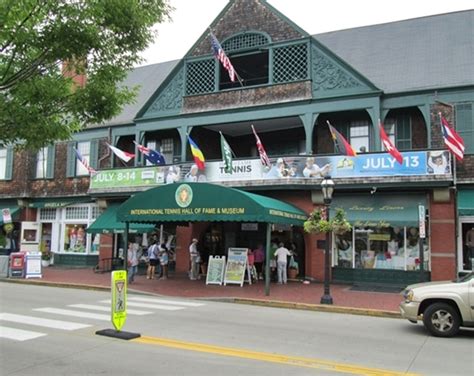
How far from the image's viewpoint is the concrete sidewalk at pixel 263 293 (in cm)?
1412

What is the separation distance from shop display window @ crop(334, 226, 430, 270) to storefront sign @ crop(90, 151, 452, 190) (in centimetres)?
243

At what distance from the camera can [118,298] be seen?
902 cm

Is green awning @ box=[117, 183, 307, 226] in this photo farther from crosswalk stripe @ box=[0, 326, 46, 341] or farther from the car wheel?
crosswalk stripe @ box=[0, 326, 46, 341]

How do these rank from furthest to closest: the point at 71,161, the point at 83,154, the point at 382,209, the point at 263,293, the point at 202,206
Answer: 1. the point at 71,161
2. the point at 83,154
3. the point at 382,209
4. the point at 202,206
5. the point at 263,293

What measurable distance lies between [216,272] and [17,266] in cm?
901

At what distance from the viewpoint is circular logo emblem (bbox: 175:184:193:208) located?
17.6 m

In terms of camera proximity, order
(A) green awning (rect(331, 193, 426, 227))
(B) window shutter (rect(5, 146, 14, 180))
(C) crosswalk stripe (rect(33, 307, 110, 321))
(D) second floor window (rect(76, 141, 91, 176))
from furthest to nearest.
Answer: (B) window shutter (rect(5, 146, 14, 180))
(D) second floor window (rect(76, 141, 91, 176))
(A) green awning (rect(331, 193, 426, 227))
(C) crosswalk stripe (rect(33, 307, 110, 321))

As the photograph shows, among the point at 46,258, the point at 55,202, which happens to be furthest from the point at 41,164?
the point at 46,258

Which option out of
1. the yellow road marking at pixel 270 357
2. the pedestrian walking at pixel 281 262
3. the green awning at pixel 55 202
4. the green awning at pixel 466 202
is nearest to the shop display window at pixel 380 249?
the green awning at pixel 466 202

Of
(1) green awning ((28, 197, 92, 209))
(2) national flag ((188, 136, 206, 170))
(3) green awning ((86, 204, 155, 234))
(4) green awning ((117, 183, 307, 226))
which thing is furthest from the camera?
(1) green awning ((28, 197, 92, 209))

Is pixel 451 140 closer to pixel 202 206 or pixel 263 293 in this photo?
pixel 263 293

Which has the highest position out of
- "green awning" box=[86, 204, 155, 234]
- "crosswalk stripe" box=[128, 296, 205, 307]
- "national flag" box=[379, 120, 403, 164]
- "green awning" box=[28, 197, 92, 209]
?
"national flag" box=[379, 120, 403, 164]

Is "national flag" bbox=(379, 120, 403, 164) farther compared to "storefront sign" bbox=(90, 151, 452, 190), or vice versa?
"storefront sign" bbox=(90, 151, 452, 190)

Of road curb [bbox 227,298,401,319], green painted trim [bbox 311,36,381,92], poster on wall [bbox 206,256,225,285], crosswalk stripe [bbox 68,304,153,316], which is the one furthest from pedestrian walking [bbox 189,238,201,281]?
green painted trim [bbox 311,36,381,92]
